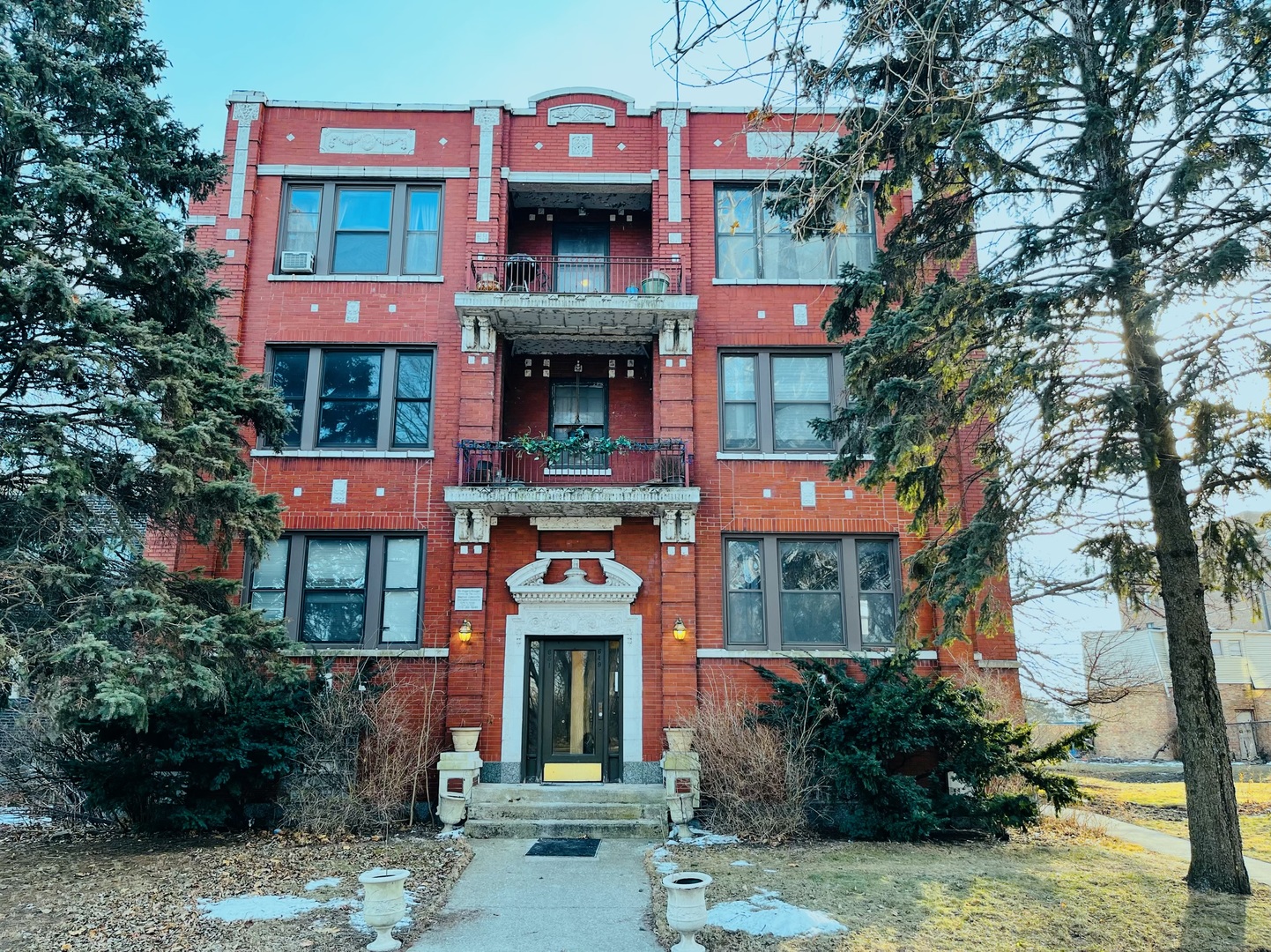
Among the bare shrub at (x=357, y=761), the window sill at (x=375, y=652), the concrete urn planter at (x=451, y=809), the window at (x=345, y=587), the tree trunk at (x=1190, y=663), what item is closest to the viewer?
the tree trunk at (x=1190, y=663)

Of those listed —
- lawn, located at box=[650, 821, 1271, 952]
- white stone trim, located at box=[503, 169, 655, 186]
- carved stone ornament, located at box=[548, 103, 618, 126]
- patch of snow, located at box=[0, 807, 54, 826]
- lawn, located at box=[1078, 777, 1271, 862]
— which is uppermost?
carved stone ornament, located at box=[548, 103, 618, 126]

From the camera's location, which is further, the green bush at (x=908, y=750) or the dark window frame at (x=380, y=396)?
the dark window frame at (x=380, y=396)

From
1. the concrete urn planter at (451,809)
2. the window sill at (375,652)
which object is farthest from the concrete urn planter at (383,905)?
the window sill at (375,652)

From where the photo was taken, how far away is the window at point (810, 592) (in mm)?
14430

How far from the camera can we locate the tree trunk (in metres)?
8.39

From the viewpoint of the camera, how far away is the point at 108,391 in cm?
952

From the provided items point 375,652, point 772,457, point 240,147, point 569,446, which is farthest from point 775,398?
point 240,147

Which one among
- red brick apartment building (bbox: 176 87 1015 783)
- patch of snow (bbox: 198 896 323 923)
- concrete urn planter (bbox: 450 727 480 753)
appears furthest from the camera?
red brick apartment building (bbox: 176 87 1015 783)

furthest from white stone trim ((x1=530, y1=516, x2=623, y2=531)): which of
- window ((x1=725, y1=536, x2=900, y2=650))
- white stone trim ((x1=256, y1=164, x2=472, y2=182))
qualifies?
white stone trim ((x1=256, y1=164, x2=472, y2=182))

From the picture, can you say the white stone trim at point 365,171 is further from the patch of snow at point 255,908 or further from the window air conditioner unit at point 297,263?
the patch of snow at point 255,908

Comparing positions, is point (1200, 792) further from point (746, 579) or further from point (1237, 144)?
point (746, 579)

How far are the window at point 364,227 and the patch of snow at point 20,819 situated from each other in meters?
9.34

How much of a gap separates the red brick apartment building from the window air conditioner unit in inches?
1.4

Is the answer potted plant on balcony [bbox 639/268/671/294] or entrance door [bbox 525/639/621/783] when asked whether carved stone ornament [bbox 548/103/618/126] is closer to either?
potted plant on balcony [bbox 639/268/671/294]
